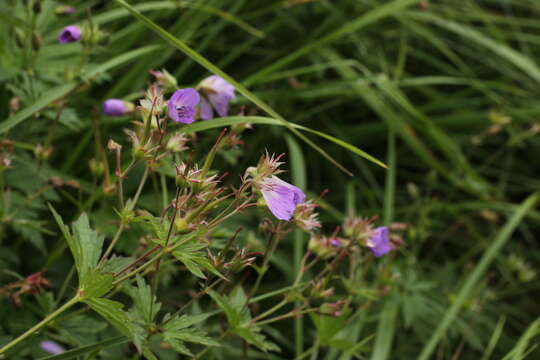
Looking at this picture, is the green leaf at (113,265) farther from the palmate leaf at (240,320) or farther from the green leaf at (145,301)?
the palmate leaf at (240,320)

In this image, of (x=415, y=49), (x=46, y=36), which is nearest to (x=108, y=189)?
(x=46, y=36)

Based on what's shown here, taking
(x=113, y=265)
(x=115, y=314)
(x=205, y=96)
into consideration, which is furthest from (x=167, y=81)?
(x=115, y=314)

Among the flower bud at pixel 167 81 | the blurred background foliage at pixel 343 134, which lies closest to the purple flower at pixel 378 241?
the blurred background foliage at pixel 343 134

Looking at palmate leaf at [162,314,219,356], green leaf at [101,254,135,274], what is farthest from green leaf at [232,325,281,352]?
green leaf at [101,254,135,274]

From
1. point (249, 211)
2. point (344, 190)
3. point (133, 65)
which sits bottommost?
point (344, 190)

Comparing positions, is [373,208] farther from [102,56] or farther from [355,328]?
[102,56]

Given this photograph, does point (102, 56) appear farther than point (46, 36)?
Answer: Yes

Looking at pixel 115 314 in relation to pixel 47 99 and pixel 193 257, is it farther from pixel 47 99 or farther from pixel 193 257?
pixel 47 99
